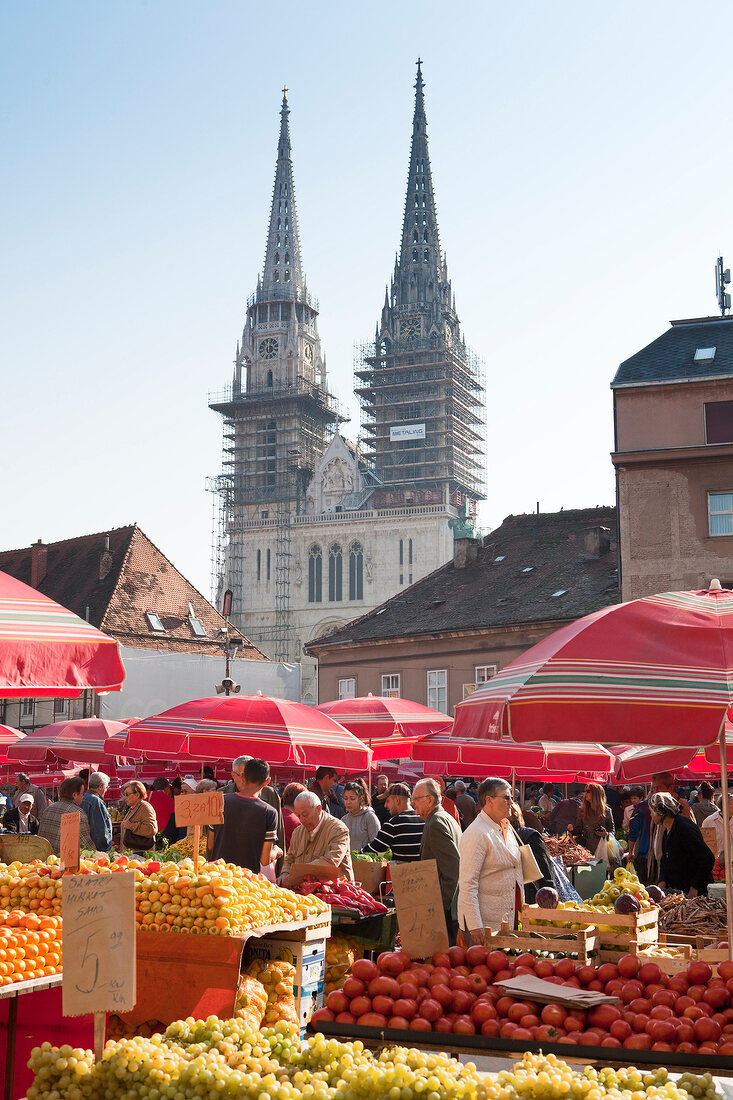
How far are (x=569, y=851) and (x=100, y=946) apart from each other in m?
9.89

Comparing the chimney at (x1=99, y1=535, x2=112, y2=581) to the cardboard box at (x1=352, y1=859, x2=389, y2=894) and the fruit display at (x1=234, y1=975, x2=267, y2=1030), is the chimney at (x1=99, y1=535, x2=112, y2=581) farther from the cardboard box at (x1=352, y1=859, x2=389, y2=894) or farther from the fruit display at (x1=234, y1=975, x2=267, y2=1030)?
the fruit display at (x1=234, y1=975, x2=267, y2=1030)

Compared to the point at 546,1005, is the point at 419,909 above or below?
above

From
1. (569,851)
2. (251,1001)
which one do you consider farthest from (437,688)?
(251,1001)

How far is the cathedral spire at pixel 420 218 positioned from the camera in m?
125

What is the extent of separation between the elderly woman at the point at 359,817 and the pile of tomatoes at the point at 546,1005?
5.94 meters

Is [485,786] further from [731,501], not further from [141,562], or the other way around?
[141,562]

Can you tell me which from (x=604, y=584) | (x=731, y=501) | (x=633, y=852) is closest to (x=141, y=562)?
(x=604, y=584)

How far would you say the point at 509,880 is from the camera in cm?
777

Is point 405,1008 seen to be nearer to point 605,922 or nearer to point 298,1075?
point 298,1075

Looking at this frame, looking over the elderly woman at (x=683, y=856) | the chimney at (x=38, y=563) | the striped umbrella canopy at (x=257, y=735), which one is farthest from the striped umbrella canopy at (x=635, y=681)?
the chimney at (x=38, y=563)

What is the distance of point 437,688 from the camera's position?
42969 mm

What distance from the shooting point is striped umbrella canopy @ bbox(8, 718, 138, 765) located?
62.2ft

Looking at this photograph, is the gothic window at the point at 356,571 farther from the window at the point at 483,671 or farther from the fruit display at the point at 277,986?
the fruit display at the point at 277,986

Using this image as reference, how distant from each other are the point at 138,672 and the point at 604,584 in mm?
20938
